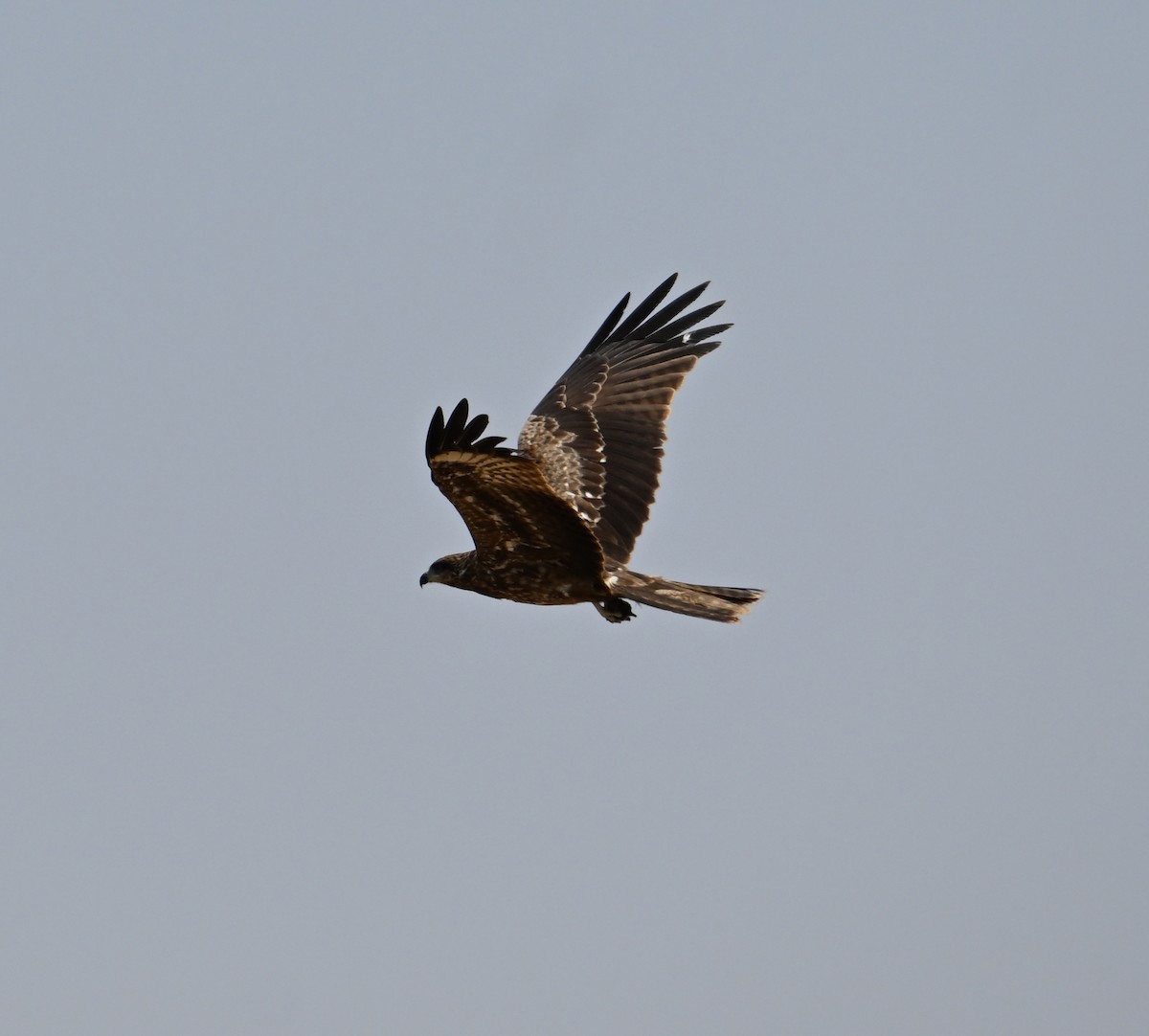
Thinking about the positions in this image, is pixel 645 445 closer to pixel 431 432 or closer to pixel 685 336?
pixel 685 336

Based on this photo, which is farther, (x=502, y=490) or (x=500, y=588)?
(x=500, y=588)

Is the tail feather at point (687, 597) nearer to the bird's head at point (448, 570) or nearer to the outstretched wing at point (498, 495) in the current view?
the outstretched wing at point (498, 495)

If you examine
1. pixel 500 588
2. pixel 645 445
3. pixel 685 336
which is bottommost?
pixel 500 588

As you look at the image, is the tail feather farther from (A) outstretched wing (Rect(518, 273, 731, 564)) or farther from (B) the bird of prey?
(A) outstretched wing (Rect(518, 273, 731, 564))

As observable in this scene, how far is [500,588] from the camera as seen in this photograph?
11680mm

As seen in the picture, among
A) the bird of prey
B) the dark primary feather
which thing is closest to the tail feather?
the bird of prey

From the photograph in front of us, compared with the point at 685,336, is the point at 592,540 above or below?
below

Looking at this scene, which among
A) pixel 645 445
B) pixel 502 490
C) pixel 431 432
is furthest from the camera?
pixel 645 445

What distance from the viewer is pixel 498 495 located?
34.5 ft

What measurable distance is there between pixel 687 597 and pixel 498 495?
1663 millimetres

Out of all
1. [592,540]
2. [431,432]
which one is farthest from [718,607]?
[431,432]

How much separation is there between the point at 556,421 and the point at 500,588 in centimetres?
198

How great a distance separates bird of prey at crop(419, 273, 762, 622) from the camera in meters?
10.2

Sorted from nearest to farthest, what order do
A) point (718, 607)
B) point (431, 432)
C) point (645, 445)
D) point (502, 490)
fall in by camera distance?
point (431, 432) < point (502, 490) < point (718, 607) < point (645, 445)
